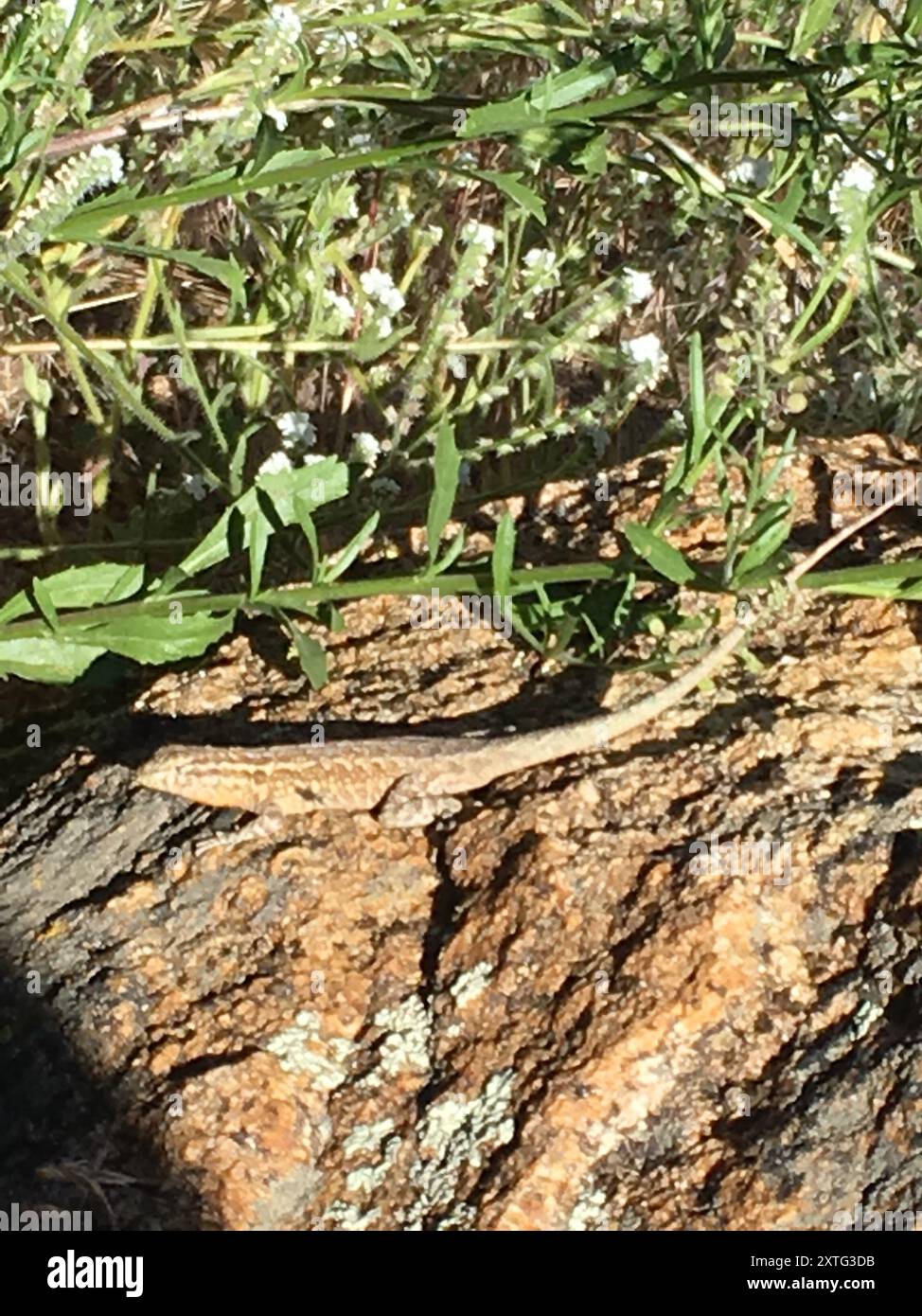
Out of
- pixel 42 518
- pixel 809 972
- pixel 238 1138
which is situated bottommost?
pixel 238 1138

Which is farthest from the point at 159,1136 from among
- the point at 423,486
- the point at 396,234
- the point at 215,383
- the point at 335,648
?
the point at 396,234

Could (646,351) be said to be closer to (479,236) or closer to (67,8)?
(479,236)

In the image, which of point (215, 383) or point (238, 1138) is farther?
point (215, 383)

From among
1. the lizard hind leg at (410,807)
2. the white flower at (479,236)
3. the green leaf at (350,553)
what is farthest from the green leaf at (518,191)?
the lizard hind leg at (410,807)

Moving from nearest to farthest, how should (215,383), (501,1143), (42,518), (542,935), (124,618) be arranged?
1. (501,1143)
2. (542,935)
3. (124,618)
4. (42,518)
5. (215,383)

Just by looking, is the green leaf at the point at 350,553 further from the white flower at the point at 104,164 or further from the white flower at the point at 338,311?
the white flower at the point at 338,311

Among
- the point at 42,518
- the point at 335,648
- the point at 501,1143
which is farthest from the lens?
the point at 42,518

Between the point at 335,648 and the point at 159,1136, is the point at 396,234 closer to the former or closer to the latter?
the point at 335,648
